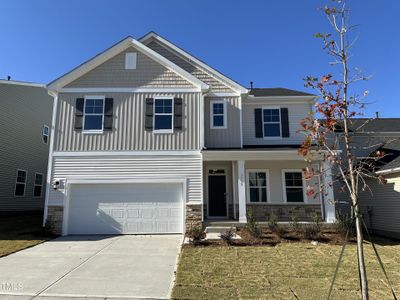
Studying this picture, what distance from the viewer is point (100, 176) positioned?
41.3ft

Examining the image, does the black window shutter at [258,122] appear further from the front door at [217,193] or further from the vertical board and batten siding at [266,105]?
the front door at [217,193]

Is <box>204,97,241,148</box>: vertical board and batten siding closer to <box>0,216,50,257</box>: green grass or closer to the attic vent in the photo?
the attic vent

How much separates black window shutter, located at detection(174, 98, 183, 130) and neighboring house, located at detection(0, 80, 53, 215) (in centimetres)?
1004

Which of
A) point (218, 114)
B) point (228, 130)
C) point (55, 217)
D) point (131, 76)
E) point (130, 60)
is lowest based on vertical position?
point (55, 217)

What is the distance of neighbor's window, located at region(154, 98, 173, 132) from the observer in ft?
42.7

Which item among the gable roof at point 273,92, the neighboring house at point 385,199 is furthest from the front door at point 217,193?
the neighboring house at point 385,199

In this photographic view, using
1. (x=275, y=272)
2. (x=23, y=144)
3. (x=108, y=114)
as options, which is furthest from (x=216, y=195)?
(x=23, y=144)

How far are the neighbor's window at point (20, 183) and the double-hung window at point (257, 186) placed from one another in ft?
43.2

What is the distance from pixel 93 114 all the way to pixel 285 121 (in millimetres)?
8853

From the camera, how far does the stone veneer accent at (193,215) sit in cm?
1207

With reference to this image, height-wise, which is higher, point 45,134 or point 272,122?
point 45,134

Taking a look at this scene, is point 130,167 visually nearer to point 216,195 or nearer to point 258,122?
point 216,195

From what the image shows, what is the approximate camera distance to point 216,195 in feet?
45.5

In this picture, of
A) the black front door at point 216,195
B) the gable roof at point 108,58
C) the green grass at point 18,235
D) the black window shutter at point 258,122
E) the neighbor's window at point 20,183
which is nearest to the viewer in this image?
the green grass at point 18,235
